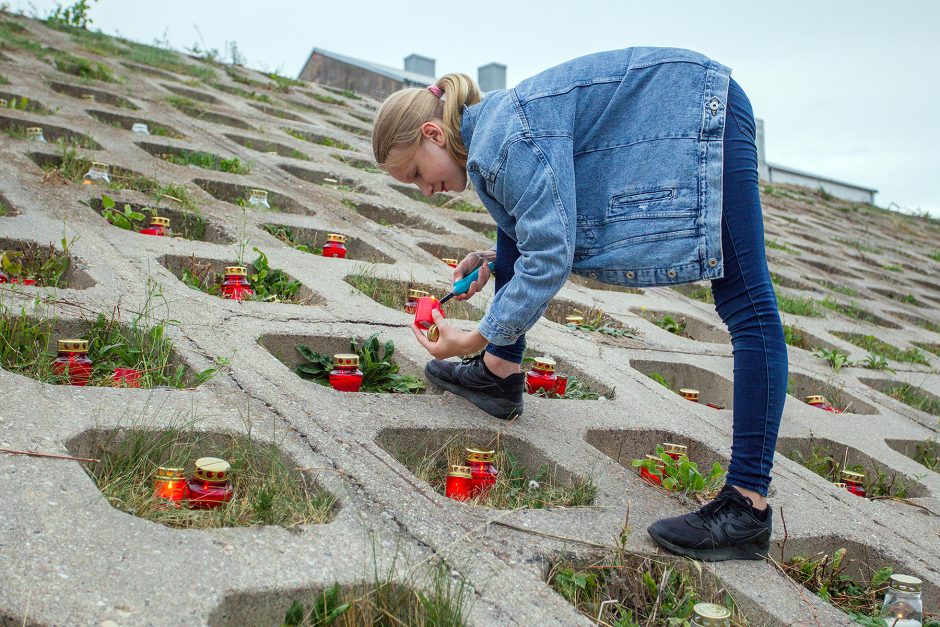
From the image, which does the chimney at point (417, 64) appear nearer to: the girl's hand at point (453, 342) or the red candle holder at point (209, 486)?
the girl's hand at point (453, 342)

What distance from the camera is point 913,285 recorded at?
862 centimetres

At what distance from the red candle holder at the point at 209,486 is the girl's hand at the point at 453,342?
0.68m

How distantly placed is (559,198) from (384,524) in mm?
838

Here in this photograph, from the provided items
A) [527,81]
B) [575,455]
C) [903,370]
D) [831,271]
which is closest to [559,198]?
[527,81]

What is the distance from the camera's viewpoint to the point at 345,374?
265 cm

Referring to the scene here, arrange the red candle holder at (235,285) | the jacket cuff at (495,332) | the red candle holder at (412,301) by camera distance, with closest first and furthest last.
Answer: the jacket cuff at (495,332)
the red candle holder at (235,285)
the red candle holder at (412,301)

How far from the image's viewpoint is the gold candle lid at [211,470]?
1815mm

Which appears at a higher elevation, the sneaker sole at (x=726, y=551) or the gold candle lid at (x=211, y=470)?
the gold candle lid at (x=211, y=470)

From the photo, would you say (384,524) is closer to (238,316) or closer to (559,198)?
(559,198)

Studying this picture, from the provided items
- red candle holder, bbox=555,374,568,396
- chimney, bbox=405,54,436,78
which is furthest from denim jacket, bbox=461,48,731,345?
chimney, bbox=405,54,436,78

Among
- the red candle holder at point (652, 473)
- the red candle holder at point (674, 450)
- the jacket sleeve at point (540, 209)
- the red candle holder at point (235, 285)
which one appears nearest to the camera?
the jacket sleeve at point (540, 209)

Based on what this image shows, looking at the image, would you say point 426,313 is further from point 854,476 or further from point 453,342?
point 854,476

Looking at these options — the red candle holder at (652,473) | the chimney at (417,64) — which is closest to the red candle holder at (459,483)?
the red candle holder at (652,473)

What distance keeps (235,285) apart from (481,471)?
1435 millimetres
